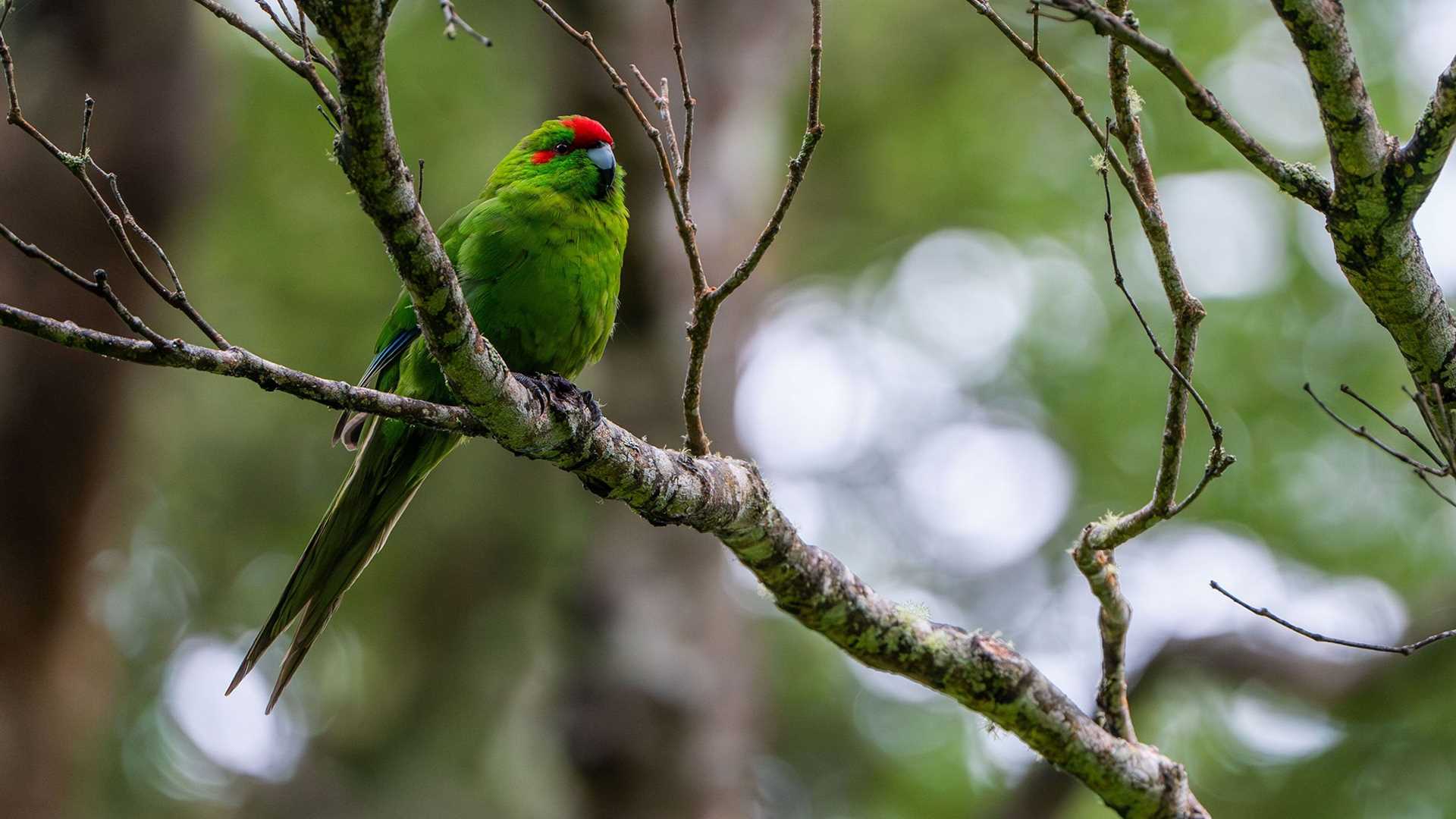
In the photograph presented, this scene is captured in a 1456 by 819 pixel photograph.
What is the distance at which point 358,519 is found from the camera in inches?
153

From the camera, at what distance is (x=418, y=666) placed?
444 inches

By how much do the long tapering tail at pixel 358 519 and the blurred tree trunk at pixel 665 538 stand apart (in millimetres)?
4220

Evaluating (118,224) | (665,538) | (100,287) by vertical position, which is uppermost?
(665,538)

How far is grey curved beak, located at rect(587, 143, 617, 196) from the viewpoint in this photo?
433 centimetres

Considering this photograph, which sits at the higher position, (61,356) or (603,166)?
(61,356)

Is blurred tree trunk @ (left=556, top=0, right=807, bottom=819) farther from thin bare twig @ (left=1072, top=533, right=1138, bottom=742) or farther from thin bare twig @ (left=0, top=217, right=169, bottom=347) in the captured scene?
thin bare twig @ (left=0, top=217, right=169, bottom=347)

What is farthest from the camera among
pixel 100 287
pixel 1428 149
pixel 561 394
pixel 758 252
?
pixel 561 394

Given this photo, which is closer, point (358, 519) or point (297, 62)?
point (297, 62)

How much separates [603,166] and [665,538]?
4761 millimetres

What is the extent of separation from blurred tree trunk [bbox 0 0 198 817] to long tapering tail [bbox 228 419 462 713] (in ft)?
15.4

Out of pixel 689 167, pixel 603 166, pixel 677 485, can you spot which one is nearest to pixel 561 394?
pixel 677 485

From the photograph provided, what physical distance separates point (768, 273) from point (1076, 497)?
3467mm

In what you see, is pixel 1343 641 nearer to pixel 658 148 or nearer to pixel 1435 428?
pixel 1435 428

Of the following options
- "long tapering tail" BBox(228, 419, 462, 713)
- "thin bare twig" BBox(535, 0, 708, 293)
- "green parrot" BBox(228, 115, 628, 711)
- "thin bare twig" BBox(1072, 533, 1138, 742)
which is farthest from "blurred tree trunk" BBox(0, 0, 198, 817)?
"thin bare twig" BBox(1072, 533, 1138, 742)
